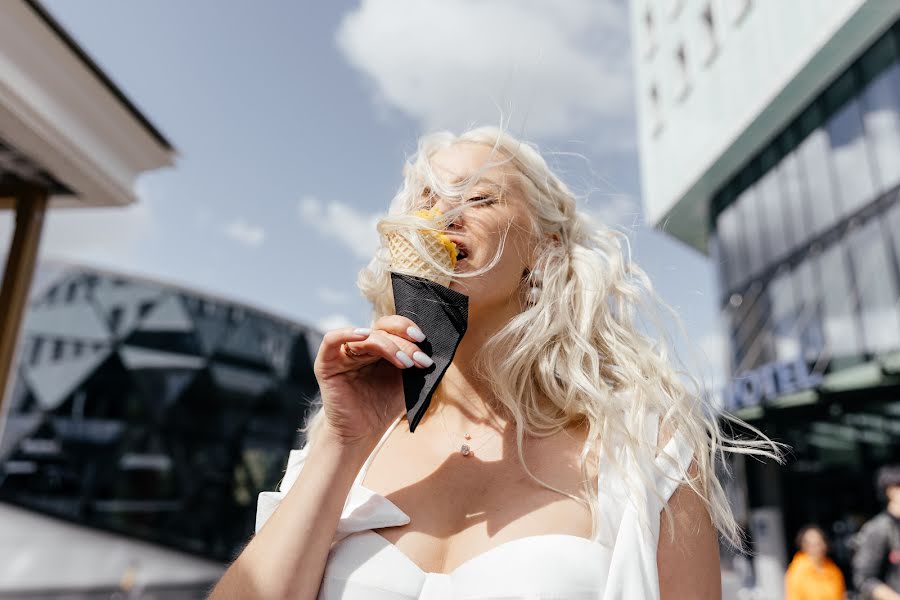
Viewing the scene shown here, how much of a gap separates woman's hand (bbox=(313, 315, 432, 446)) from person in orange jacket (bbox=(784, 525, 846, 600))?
6.05 meters

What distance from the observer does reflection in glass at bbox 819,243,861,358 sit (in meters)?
10.0

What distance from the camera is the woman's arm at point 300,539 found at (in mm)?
1183

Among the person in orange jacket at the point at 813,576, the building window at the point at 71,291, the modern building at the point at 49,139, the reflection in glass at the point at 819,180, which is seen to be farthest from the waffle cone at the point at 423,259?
the building window at the point at 71,291

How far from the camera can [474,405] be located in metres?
1.65

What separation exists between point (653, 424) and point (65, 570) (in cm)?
2545

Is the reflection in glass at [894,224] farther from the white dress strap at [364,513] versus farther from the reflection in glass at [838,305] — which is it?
the white dress strap at [364,513]

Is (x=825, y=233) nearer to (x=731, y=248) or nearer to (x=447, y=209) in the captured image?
(x=731, y=248)

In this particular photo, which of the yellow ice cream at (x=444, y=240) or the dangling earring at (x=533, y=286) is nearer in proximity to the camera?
the yellow ice cream at (x=444, y=240)

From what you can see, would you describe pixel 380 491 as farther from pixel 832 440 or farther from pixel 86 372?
pixel 86 372

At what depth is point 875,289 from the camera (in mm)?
9648

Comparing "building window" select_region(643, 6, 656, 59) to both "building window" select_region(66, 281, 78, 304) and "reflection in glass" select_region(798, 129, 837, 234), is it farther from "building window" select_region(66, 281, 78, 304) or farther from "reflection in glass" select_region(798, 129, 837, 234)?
"building window" select_region(66, 281, 78, 304)

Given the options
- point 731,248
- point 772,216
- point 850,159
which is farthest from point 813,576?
point 731,248

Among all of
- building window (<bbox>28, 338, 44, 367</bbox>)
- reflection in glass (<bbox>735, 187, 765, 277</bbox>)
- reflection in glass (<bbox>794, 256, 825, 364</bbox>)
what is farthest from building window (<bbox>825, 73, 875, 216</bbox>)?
building window (<bbox>28, 338, 44, 367</bbox>)

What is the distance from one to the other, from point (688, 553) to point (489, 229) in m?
0.84
